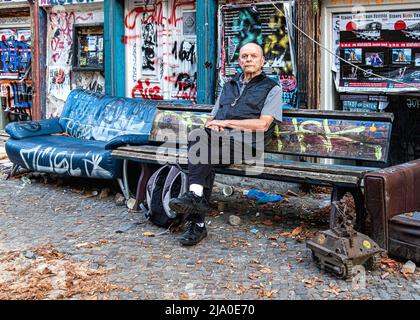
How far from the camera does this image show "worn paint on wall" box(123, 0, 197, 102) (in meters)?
9.12

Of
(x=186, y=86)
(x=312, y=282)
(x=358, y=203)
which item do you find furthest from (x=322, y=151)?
(x=186, y=86)

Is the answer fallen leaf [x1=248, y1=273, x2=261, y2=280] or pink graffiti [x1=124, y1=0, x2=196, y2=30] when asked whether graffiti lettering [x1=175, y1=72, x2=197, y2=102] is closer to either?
pink graffiti [x1=124, y1=0, x2=196, y2=30]

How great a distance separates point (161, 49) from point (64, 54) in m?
2.17

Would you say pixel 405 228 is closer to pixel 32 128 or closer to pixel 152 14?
pixel 32 128

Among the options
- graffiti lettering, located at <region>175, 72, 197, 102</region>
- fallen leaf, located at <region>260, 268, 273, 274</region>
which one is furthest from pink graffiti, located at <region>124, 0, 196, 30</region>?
fallen leaf, located at <region>260, 268, 273, 274</region>

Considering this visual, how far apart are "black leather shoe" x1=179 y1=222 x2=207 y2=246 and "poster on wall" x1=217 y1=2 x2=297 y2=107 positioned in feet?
9.21

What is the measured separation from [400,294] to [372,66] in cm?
358

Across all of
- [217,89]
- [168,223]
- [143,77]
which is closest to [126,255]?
[168,223]

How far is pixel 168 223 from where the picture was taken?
590cm

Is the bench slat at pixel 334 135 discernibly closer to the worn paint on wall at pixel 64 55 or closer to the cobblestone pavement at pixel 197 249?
the cobblestone pavement at pixel 197 249

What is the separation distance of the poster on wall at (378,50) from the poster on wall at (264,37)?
2.09 ft

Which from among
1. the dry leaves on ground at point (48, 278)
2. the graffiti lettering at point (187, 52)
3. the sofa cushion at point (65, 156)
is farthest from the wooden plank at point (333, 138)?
the graffiti lettering at point (187, 52)

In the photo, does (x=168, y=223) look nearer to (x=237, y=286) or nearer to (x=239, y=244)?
(x=239, y=244)

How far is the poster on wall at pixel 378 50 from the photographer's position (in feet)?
23.2
